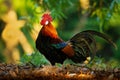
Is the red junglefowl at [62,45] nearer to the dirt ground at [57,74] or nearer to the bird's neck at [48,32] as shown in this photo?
the bird's neck at [48,32]

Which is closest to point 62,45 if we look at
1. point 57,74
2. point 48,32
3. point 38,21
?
point 48,32

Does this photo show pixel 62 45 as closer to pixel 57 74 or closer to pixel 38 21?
pixel 57 74

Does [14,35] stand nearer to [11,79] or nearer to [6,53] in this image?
[6,53]

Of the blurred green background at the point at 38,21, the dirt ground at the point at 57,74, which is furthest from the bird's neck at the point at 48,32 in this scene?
the dirt ground at the point at 57,74

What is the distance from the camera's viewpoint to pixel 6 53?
1300 centimetres

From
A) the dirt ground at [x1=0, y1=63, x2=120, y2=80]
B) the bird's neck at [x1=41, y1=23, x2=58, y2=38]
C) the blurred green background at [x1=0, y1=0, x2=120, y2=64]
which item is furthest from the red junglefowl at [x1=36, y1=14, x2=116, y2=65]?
the dirt ground at [x1=0, y1=63, x2=120, y2=80]

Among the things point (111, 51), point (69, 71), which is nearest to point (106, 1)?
point (69, 71)

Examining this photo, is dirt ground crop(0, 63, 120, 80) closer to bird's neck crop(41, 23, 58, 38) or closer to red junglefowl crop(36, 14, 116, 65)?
red junglefowl crop(36, 14, 116, 65)

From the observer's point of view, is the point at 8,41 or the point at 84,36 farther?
the point at 8,41

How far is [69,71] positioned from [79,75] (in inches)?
2.7

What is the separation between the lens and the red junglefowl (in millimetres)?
4527

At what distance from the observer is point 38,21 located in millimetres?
6469

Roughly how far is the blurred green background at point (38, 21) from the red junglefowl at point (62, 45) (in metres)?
0.25

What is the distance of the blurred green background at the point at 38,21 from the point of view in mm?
6547
